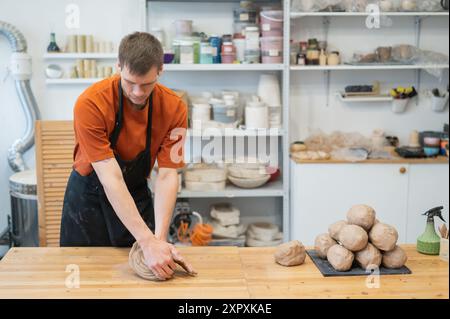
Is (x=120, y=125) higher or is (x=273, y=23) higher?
(x=273, y=23)

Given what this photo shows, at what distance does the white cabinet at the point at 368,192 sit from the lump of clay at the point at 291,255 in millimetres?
1588

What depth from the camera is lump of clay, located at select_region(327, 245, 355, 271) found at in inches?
66.3

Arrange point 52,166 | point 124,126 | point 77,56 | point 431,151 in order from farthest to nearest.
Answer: point 77,56 → point 431,151 → point 52,166 → point 124,126

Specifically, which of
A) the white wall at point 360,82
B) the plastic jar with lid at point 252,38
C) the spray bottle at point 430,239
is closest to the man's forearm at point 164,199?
the spray bottle at point 430,239

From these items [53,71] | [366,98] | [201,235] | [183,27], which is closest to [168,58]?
[183,27]

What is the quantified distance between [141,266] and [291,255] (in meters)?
0.45

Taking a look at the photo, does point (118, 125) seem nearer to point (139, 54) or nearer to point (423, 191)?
point (139, 54)

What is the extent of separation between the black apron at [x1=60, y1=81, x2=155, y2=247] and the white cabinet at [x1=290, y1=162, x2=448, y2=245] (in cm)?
131

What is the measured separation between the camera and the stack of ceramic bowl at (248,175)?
346 centimetres

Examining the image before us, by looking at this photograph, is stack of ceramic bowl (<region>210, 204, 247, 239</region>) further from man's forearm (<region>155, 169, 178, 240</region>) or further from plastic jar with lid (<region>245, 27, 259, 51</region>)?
man's forearm (<region>155, 169, 178, 240</region>)

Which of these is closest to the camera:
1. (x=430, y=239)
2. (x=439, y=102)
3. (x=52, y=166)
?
(x=430, y=239)

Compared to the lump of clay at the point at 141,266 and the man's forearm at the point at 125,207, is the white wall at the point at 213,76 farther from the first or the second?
the lump of clay at the point at 141,266

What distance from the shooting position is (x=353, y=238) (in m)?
1.66
